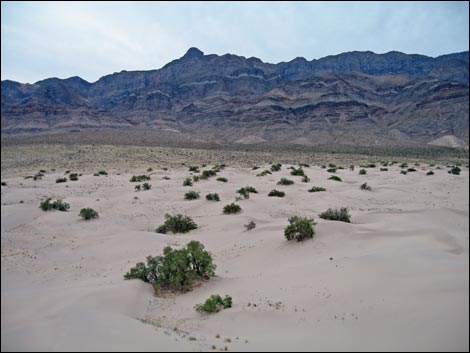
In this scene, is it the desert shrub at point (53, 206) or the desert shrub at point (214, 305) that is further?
the desert shrub at point (53, 206)

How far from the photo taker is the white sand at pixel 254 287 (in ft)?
14.4

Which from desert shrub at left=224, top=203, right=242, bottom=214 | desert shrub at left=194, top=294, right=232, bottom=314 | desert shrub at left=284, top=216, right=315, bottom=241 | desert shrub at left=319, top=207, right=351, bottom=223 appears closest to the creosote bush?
desert shrub at left=194, top=294, right=232, bottom=314

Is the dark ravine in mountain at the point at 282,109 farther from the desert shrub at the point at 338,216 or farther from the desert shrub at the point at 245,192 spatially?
the desert shrub at the point at 338,216

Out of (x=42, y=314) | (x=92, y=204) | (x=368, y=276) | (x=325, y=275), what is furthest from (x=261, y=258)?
(x=92, y=204)

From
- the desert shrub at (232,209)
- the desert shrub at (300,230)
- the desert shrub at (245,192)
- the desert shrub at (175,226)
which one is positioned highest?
the desert shrub at (300,230)

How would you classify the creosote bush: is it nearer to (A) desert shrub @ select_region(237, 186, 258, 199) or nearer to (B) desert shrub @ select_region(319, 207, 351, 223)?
(B) desert shrub @ select_region(319, 207, 351, 223)

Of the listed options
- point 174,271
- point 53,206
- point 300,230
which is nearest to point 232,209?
point 300,230

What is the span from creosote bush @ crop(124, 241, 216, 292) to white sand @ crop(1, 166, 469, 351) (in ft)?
1.05

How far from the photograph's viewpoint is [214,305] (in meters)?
6.26

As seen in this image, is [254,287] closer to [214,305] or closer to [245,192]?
[214,305]

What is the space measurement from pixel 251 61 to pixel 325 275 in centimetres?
20286

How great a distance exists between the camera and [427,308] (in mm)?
4922

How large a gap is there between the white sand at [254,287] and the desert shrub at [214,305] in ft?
0.49

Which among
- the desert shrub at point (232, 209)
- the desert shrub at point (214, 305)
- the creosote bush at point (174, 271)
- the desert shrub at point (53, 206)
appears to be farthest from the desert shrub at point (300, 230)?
the desert shrub at point (53, 206)
